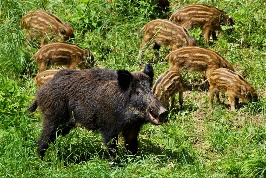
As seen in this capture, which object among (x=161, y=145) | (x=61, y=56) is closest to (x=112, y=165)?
(x=161, y=145)

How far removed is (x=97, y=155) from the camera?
323 inches

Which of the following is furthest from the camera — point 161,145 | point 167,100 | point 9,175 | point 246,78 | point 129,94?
point 246,78

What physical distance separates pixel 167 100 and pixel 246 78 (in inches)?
56.5

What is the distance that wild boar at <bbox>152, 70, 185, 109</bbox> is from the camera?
30.8 ft

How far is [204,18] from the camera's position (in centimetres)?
1130

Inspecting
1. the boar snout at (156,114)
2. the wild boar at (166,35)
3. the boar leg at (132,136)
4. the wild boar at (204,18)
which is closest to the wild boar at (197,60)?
the wild boar at (166,35)

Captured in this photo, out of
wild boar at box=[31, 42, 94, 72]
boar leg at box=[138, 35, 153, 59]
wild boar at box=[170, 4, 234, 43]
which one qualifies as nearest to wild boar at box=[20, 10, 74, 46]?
wild boar at box=[31, 42, 94, 72]

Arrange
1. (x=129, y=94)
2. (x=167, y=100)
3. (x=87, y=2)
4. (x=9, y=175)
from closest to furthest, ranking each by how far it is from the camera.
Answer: (x=9, y=175)
(x=129, y=94)
(x=167, y=100)
(x=87, y=2)

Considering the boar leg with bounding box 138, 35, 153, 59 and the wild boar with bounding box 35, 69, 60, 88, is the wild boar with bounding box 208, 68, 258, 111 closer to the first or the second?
the boar leg with bounding box 138, 35, 153, 59

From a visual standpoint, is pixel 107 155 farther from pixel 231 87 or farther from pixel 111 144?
pixel 231 87

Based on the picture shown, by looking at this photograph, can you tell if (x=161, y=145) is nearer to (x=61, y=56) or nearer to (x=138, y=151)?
(x=138, y=151)

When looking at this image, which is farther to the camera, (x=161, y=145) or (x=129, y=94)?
(x=161, y=145)

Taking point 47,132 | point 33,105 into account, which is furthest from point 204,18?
point 47,132

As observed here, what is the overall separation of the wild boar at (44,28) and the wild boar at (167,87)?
7.48 ft
